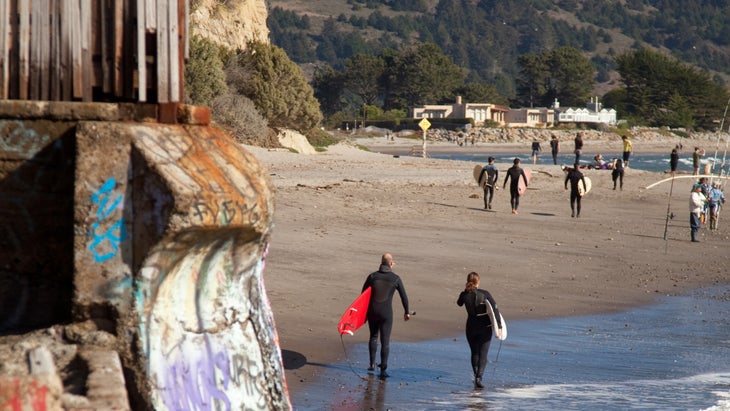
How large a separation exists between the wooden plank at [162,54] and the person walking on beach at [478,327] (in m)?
6.13

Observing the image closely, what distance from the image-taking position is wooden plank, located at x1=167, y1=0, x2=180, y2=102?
5664 mm

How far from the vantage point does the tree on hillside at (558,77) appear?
164 meters

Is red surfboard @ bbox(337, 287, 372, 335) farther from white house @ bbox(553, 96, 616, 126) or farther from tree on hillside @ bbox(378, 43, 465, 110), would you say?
tree on hillside @ bbox(378, 43, 465, 110)

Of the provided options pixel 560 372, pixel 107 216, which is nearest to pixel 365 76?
pixel 560 372

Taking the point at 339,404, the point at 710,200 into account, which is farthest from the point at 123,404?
the point at 710,200

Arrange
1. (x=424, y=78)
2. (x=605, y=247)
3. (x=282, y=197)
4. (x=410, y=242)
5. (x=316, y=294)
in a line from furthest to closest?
(x=424, y=78) → (x=282, y=197) → (x=605, y=247) → (x=410, y=242) → (x=316, y=294)

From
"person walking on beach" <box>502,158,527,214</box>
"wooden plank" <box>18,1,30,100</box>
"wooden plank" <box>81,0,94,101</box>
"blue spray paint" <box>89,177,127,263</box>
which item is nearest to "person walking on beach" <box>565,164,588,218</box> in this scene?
"person walking on beach" <box>502,158,527,214</box>

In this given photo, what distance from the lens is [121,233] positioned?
16.9 feet

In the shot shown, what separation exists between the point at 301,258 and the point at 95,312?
11.5m

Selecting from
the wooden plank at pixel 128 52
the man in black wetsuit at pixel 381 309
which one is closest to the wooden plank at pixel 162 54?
the wooden plank at pixel 128 52

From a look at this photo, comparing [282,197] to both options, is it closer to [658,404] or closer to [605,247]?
[605,247]

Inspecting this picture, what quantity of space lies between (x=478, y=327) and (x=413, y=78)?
141036 mm

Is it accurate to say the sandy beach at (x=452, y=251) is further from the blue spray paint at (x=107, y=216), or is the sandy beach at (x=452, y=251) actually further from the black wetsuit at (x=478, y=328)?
the blue spray paint at (x=107, y=216)

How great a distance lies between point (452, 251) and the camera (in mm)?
19453
